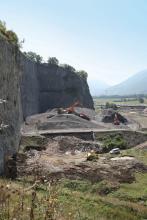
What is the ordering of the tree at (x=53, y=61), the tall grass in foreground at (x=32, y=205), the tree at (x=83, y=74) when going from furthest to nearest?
1. the tree at (x=83, y=74)
2. the tree at (x=53, y=61)
3. the tall grass in foreground at (x=32, y=205)

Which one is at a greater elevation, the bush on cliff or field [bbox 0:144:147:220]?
the bush on cliff

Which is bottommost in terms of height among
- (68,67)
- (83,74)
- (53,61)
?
(83,74)

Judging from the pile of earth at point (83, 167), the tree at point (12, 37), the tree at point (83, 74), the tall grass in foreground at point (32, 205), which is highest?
the tree at point (12, 37)

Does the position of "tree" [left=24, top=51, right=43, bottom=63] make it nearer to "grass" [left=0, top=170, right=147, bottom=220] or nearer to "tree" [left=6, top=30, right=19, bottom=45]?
"tree" [left=6, top=30, right=19, bottom=45]

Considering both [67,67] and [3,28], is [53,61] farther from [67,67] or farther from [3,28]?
[3,28]

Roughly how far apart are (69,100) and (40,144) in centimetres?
5865

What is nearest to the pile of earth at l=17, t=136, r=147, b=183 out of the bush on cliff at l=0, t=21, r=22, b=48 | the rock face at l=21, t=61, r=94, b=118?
the bush on cliff at l=0, t=21, r=22, b=48

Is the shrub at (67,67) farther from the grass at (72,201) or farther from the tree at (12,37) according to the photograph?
the grass at (72,201)

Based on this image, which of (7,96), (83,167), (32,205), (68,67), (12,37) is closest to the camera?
(32,205)

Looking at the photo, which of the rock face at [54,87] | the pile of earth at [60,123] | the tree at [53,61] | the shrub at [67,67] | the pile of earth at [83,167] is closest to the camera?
the pile of earth at [83,167]

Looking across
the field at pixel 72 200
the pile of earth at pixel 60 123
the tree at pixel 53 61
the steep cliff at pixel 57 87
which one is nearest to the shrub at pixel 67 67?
the steep cliff at pixel 57 87

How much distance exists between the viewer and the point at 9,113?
27.8 m

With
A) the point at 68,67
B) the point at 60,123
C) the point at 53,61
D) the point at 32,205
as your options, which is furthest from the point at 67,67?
the point at 32,205

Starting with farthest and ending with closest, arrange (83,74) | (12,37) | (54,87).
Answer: (83,74)
(54,87)
(12,37)
